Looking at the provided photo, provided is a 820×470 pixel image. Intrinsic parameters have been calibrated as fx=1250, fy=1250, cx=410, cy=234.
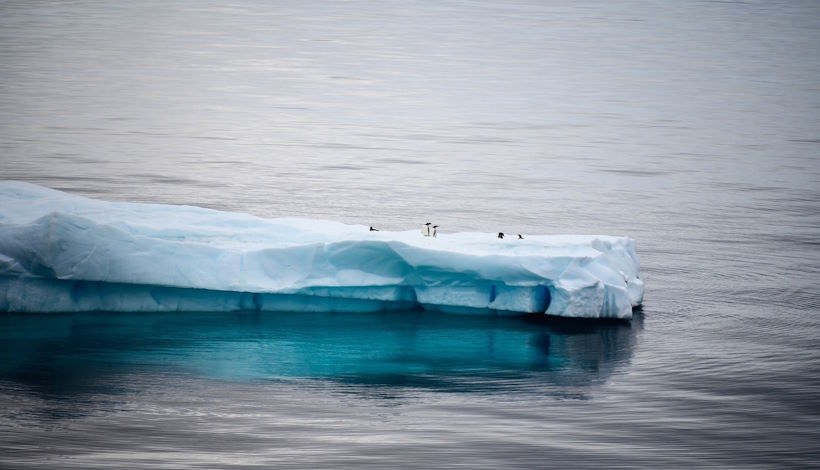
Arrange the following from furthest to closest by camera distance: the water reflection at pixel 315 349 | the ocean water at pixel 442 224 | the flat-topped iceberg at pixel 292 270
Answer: the flat-topped iceberg at pixel 292 270
the water reflection at pixel 315 349
the ocean water at pixel 442 224

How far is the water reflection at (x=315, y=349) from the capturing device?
14.0 m

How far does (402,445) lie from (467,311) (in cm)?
434

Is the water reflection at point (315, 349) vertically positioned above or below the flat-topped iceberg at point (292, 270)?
below

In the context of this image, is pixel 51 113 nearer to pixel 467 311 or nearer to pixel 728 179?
pixel 728 179

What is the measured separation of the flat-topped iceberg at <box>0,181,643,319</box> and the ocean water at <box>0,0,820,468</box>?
311 mm

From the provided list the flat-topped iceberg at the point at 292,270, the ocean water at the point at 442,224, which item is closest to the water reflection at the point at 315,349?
the ocean water at the point at 442,224

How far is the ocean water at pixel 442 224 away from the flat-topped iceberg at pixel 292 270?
0.31 m

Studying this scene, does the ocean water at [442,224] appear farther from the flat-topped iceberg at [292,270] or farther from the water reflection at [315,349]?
the flat-topped iceberg at [292,270]

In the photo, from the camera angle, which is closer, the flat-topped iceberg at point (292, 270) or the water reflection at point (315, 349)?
the water reflection at point (315, 349)

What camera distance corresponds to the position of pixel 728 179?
29.4m

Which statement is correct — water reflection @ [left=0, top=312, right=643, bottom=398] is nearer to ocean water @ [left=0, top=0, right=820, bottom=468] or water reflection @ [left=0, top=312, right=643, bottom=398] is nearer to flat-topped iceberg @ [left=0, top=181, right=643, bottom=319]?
ocean water @ [left=0, top=0, right=820, bottom=468]

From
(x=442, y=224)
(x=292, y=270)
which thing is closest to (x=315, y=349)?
(x=292, y=270)

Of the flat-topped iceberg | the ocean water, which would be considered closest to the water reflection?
the ocean water

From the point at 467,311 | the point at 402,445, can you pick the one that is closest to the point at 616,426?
the point at 402,445
